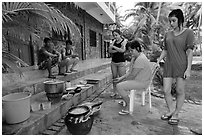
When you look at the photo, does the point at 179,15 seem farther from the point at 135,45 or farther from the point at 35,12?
the point at 35,12

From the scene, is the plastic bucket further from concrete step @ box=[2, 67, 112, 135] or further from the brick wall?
the brick wall

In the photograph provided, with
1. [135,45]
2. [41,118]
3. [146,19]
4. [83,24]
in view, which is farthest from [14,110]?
[146,19]

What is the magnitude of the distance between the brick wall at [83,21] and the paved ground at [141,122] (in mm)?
4943

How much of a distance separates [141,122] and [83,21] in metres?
7.08

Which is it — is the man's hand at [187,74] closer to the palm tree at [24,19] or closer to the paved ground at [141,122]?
the paved ground at [141,122]

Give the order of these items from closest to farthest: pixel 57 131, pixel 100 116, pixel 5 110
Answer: pixel 5 110, pixel 57 131, pixel 100 116

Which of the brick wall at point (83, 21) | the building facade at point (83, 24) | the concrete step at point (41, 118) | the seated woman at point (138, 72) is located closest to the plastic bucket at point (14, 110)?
the concrete step at point (41, 118)

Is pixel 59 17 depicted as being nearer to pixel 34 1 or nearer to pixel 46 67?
pixel 34 1

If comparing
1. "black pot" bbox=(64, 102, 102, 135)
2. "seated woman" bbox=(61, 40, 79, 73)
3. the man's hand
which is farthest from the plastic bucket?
"seated woman" bbox=(61, 40, 79, 73)

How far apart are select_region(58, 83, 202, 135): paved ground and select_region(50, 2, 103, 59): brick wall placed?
4943 mm

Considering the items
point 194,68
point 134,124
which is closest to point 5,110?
point 134,124

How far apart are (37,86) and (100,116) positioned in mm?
1420

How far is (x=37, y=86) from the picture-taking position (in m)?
3.18

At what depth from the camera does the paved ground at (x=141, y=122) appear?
86.4 inches
